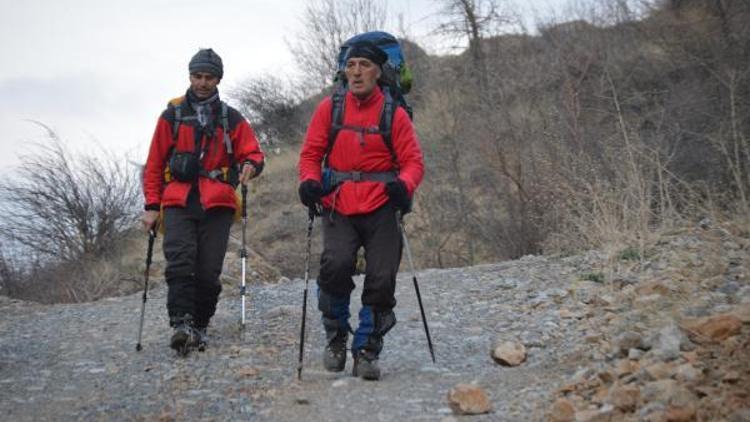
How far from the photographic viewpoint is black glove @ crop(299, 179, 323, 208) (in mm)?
4438

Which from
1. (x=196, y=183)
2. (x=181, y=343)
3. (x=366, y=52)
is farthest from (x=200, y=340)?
(x=366, y=52)

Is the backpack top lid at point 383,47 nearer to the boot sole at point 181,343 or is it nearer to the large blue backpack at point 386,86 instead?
the large blue backpack at point 386,86

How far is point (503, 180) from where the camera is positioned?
578 inches

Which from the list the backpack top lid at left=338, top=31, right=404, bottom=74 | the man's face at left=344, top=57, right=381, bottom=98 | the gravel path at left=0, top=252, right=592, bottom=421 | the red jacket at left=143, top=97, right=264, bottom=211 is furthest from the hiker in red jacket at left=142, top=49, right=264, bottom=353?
the man's face at left=344, top=57, right=381, bottom=98

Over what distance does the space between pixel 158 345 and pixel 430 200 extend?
11282 millimetres

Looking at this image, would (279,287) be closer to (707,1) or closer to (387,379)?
(387,379)

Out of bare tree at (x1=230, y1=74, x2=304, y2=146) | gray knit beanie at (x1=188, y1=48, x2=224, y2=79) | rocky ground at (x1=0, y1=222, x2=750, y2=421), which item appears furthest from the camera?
bare tree at (x1=230, y1=74, x2=304, y2=146)

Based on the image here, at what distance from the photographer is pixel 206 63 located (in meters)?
5.63

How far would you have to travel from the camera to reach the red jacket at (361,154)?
447 cm

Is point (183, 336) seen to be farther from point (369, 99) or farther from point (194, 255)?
point (369, 99)

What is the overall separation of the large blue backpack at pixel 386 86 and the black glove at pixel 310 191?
0.30 meters

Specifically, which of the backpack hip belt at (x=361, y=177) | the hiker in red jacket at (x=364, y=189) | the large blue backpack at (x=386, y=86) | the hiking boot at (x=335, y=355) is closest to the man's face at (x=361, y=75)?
the hiker in red jacket at (x=364, y=189)

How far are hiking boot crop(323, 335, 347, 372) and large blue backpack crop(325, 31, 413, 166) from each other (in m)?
1.23

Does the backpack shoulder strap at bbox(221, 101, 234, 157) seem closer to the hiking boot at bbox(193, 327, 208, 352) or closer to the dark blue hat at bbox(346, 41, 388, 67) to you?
the hiking boot at bbox(193, 327, 208, 352)
